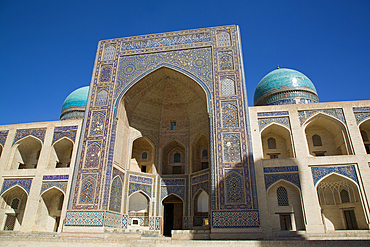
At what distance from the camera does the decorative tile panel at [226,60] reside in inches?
398

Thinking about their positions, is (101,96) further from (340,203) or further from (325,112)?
(340,203)

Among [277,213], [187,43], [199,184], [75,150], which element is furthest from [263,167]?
[75,150]

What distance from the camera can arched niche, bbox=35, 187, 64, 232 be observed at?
941 centimetres

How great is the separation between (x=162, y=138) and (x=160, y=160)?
91 cm

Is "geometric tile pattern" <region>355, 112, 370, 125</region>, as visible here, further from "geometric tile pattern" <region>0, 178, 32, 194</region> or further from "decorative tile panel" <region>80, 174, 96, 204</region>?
"geometric tile pattern" <region>0, 178, 32, 194</region>

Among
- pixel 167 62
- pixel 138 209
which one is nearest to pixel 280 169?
pixel 138 209

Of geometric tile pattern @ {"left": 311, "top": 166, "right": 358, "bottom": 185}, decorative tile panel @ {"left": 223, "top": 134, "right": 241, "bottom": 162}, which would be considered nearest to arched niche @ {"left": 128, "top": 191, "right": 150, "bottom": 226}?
decorative tile panel @ {"left": 223, "top": 134, "right": 241, "bottom": 162}

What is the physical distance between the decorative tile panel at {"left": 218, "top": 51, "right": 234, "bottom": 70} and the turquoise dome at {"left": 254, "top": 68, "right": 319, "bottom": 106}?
4.30m

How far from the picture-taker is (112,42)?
456 inches

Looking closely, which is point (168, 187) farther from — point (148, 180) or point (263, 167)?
point (263, 167)

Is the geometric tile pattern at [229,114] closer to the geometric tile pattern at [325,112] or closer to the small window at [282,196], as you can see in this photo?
the geometric tile pattern at [325,112]

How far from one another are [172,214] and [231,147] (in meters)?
3.93

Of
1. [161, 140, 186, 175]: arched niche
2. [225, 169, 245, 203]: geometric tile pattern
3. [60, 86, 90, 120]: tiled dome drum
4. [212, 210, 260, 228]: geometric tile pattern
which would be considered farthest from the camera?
[60, 86, 90, 120]: tiled dome drum

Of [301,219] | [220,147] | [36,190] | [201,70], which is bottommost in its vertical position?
[301,219]
